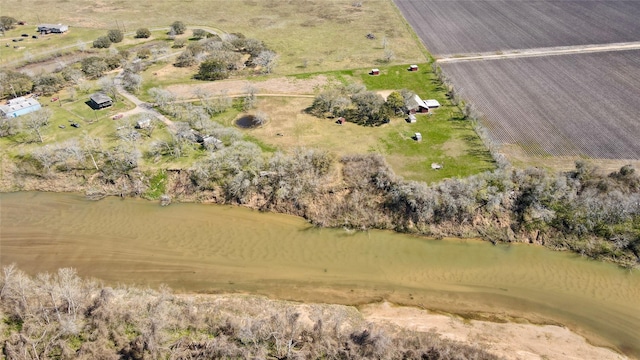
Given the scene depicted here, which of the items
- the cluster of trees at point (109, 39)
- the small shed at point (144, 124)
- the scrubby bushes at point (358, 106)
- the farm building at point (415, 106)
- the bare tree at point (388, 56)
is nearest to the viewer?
the small shed at point (144, 124)

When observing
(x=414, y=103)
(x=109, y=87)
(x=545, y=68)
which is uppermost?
(x=545, y=68)

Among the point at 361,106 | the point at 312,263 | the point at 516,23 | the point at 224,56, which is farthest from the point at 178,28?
the point at 516,23

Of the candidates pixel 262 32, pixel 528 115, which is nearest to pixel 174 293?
pixel 528 115

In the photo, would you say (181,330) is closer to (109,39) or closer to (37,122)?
(37,122)

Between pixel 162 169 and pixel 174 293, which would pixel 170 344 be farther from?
pixel 162 169

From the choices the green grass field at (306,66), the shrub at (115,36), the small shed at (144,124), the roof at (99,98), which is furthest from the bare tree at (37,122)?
the shrub at (115,36)

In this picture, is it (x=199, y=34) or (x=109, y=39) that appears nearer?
(x=109, y=39)

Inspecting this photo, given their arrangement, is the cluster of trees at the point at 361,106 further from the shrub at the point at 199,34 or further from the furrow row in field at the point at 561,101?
the shrub at the point at 199,34
